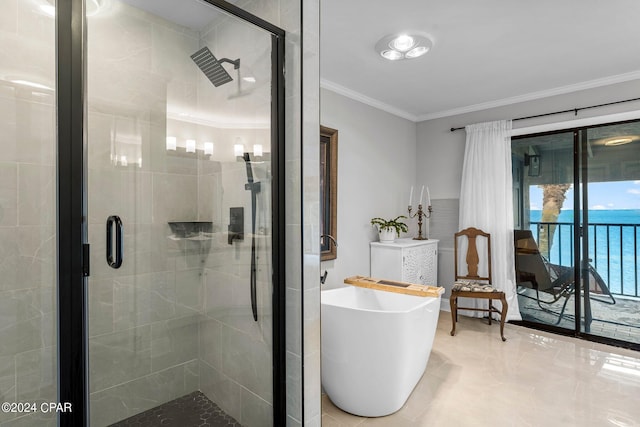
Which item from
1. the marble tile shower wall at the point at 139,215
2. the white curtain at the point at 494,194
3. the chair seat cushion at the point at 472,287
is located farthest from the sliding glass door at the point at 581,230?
the marble tile shower wall at the point at 139,215

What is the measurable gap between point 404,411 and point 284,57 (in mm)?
2195

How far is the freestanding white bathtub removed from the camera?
1998mm

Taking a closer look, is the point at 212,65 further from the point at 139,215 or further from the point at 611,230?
the point at 611,230

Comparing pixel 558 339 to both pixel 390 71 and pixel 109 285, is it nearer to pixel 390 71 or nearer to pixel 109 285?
pixel 390 71

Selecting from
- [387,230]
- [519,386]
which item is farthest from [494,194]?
[519,386]

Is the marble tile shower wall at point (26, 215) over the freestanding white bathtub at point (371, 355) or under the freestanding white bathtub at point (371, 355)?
over

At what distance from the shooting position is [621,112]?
316 centimetres

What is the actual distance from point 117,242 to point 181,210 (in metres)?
0.26

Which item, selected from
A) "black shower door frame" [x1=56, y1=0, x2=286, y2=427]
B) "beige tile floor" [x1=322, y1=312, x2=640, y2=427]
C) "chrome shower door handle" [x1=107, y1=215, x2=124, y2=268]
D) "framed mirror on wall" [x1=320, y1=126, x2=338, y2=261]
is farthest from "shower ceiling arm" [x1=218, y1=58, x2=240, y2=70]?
"beige tile floor" [x1=322, y1=312, x2=640, y2=427]

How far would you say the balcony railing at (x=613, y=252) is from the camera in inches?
126

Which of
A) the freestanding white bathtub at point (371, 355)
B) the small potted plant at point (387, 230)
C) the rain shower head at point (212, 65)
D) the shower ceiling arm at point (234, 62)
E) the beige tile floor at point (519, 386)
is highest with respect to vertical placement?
the shower ceiling arm at point (234, 62)

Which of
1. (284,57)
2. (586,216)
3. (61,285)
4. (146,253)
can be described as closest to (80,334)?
(61,285)

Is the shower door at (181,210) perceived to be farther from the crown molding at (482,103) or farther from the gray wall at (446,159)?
the gray wall at (446,159)

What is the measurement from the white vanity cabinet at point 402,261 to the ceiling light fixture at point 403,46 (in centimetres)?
179
